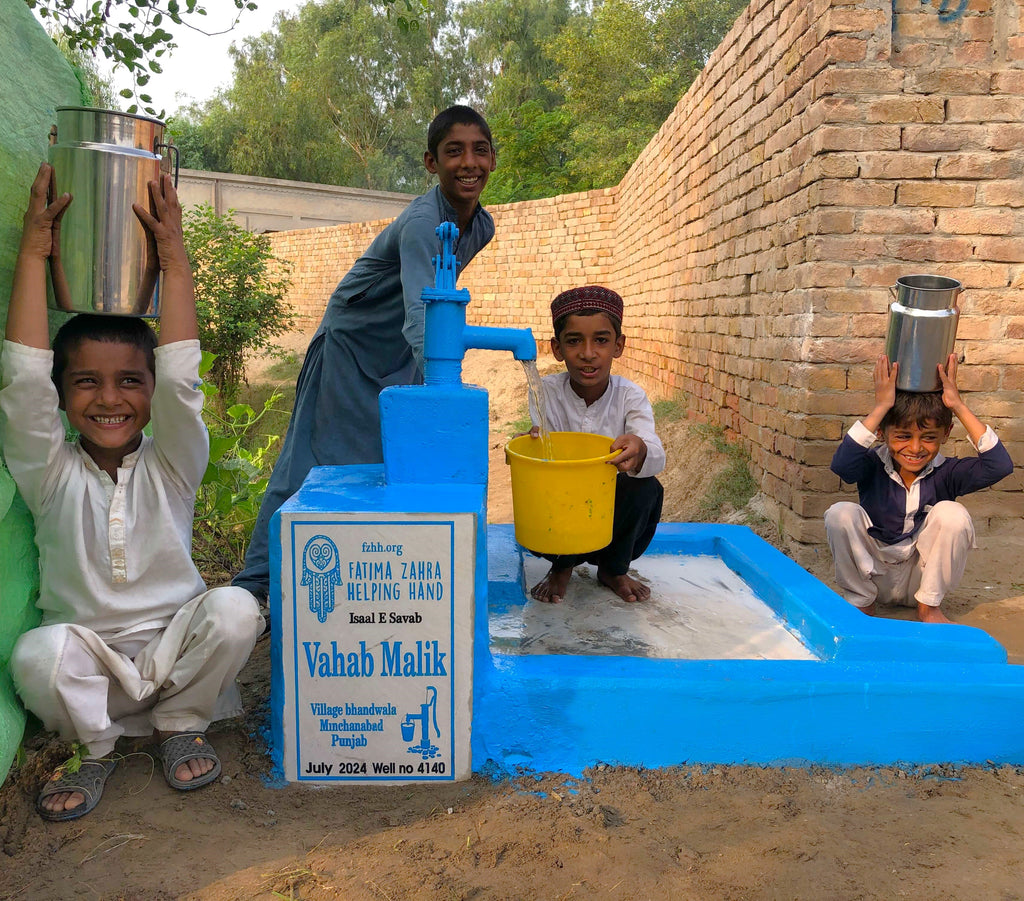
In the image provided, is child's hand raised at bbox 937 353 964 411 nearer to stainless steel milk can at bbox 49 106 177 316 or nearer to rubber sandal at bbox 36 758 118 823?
stainless steel milk can at bbox 49 106 177 316

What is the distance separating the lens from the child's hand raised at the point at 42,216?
5.92ft

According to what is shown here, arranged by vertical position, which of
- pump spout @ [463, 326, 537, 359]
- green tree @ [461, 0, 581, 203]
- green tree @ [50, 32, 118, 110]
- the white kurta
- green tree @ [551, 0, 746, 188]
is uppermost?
green tree @ [461, 0, 581, 203]

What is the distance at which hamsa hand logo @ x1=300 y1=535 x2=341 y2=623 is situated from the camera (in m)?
1.85

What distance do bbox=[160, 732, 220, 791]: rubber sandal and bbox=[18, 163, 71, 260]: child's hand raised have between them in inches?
44.5

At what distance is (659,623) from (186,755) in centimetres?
142

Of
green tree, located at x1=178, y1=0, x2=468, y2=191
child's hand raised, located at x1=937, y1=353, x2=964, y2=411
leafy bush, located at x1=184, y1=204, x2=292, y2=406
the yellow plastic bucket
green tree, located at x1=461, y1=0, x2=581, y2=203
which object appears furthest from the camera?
green tree, located at x1=178, y1=0, x2=468, y2=191

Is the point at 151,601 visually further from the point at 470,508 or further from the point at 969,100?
the point at 969,100

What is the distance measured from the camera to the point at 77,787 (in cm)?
179

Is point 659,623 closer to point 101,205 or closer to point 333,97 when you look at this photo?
point 101,205

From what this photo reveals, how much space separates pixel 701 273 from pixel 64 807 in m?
5.68

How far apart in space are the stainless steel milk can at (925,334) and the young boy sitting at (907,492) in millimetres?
45

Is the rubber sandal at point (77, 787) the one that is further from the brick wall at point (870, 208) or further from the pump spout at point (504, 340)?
the brick wall at point (870, 208)

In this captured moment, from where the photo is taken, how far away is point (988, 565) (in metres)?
3.78

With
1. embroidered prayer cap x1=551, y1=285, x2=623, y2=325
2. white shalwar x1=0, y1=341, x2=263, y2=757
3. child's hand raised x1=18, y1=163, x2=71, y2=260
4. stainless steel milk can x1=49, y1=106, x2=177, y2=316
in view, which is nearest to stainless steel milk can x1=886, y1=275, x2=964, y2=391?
embroidered prayer cap x1=551, y1=285, x2=623, y2=325
